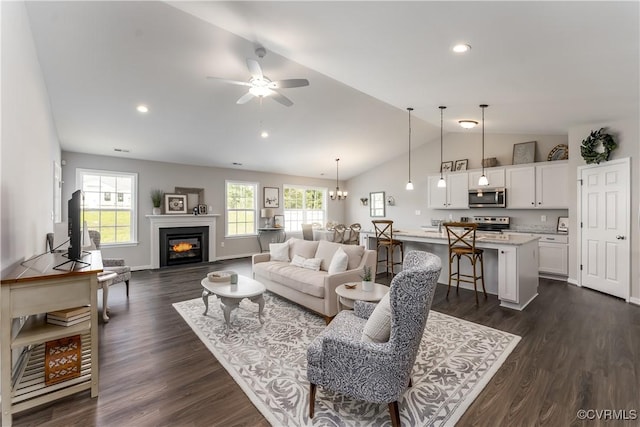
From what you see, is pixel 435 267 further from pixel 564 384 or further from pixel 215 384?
pixel 215 384

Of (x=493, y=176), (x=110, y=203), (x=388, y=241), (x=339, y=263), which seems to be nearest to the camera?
(x=339, y=263)

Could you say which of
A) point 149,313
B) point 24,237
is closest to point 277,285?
point 149,313

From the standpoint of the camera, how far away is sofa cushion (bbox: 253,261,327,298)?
337 centimetres

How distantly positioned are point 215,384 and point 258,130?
4.74 meters

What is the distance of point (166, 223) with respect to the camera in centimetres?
652

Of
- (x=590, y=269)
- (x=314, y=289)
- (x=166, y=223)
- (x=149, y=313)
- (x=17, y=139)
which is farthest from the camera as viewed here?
(x=166, y=223)

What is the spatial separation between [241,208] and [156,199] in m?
2.22

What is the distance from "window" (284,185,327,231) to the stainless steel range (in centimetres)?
500

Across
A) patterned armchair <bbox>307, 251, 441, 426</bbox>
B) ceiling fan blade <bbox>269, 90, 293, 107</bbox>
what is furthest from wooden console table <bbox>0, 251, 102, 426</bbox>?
ceiling fan blade <bbox>269, 90, 293, 107</bbox>

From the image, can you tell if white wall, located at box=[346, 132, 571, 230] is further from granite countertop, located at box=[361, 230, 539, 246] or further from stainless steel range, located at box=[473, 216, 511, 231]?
granite countertop, located at box=[361, 230, 539, 246]

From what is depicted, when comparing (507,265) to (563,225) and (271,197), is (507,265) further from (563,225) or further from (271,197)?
(271,197)

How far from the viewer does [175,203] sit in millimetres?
6684

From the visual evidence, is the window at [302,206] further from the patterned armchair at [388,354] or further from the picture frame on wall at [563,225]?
the patterned armchair at [388,354]

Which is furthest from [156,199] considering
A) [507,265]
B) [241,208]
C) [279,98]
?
[507,265]
